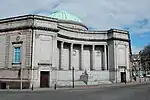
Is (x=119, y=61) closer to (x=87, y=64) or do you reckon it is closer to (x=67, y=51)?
(x=87, y=64)

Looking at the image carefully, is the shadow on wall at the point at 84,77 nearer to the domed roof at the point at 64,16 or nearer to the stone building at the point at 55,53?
the stone building at the point at 55,53

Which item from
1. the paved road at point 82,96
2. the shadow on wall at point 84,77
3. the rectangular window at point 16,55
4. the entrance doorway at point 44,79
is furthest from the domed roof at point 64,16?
the paved road at point 82,96

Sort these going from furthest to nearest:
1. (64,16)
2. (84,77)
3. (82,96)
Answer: (64,16) < (84,77) < (82,96)

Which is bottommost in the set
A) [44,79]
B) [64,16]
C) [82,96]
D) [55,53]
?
[82,96]

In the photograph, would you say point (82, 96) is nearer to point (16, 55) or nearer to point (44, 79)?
point (44, 79)

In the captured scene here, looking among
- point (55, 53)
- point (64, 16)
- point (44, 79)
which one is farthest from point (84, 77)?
point (64, 16)

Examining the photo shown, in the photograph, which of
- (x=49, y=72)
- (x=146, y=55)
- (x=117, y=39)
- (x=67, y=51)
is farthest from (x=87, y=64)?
(x=146, y=55)

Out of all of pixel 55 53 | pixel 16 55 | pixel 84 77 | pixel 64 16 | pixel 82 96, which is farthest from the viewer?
pixel 64 16

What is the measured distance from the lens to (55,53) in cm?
4684

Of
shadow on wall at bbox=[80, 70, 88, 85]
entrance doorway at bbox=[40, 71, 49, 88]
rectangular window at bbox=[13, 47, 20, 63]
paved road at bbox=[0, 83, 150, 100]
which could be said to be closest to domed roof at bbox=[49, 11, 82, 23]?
shadow on wall at bbox=[80, 70, 88, 85]

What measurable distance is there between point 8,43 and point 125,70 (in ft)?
105

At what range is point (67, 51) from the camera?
195ft

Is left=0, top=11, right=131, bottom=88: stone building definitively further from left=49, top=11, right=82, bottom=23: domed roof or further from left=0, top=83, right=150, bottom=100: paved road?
left=0, top=83, right=150, bottom=100: paved road

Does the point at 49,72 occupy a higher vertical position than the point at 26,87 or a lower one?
higher
